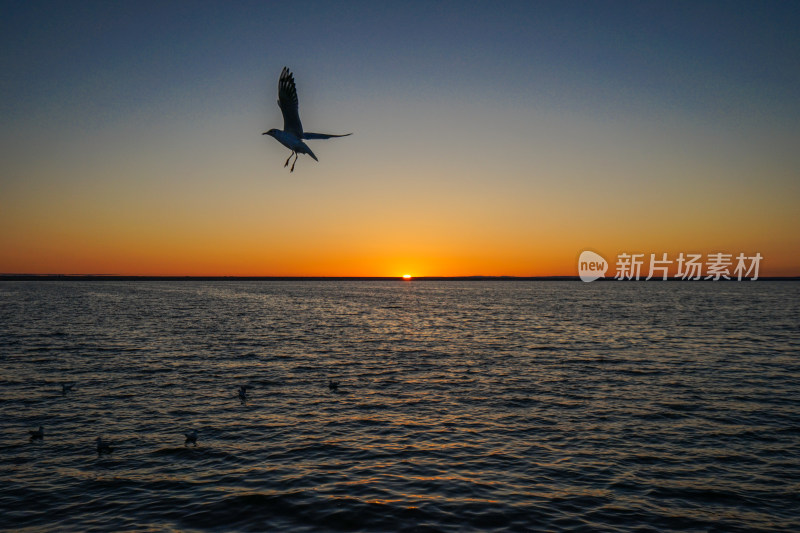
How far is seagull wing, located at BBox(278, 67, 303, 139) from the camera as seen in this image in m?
13.9

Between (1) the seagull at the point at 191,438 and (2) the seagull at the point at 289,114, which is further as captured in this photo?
(1) the seagull at the point at 191,438

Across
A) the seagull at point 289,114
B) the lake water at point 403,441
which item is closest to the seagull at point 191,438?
the lake water at point 403,441

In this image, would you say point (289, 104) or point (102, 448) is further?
point (102, 448)

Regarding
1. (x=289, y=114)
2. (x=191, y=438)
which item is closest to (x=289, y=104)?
(x=289, y=114)

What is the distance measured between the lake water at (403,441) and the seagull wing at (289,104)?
943 cm

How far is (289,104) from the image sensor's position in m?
13.9

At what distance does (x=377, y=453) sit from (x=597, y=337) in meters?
36.9

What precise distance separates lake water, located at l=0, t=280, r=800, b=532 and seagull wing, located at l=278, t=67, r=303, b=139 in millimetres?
9432

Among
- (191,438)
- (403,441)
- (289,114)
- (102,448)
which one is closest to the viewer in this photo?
(289,114)

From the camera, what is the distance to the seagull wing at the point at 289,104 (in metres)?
13.9

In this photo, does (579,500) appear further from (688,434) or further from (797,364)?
(797,364)

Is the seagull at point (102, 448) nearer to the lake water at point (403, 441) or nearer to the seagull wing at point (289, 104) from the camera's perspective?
the lake water at point (403, 441)

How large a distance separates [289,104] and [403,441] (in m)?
11.4

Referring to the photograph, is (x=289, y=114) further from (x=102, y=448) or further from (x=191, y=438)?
(x=102, y=448)
